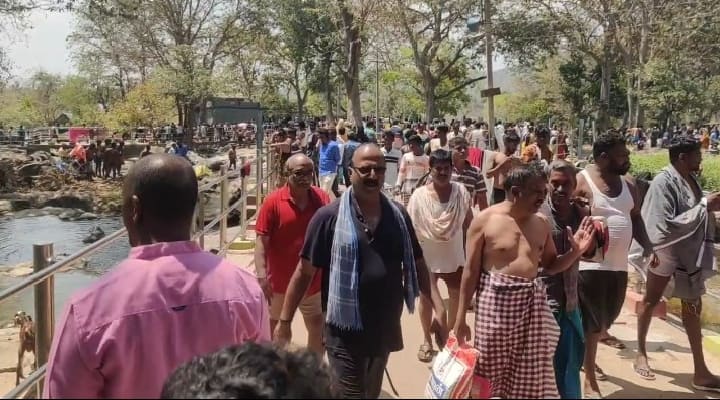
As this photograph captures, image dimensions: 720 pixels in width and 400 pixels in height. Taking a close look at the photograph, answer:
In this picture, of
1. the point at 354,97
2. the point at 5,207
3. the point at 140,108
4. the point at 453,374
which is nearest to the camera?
the point at 453,374

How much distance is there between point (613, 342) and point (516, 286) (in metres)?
2.54

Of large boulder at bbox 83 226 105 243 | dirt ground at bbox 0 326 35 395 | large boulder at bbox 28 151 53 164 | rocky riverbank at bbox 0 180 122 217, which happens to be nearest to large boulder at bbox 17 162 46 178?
large boulder at bbox 28 151 53 164

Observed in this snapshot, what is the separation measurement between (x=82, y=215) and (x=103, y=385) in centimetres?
2481

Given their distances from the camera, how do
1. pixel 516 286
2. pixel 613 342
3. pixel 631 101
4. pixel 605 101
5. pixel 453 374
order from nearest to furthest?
1. pixel 453 374
2. pixel 516 286
3. pixel 613 342
4. pixel 605 101
5. pixel 631 101

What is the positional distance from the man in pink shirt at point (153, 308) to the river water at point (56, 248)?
1058 centimetres

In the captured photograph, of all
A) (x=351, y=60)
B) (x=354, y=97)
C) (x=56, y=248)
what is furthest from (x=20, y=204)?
(x=351, y=60)

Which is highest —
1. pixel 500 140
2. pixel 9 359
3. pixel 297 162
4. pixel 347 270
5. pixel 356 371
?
pixel 500 140

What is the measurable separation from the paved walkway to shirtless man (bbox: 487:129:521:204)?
186 centimetres

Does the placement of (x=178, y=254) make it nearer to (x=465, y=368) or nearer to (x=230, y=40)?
(x=465, y=368)

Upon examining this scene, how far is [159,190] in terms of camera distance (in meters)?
1.90

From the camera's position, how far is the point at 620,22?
26188 mm

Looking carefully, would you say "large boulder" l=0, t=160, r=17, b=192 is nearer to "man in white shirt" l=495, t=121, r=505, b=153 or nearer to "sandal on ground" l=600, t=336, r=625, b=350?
"man in white shirt" l=495, t=121, r=505, b=153

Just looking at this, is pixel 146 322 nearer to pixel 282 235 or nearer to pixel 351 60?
pixel 282 235

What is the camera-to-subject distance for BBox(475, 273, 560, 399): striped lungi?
3203 mm
